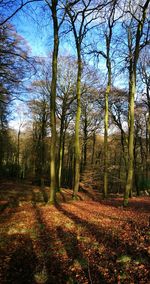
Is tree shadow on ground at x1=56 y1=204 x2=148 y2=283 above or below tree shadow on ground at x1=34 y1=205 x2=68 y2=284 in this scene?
above

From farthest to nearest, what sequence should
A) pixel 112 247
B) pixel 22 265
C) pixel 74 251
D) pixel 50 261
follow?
pixel 112 247 < pixel 74 251 < pixel 50 261 < pixel 22 265

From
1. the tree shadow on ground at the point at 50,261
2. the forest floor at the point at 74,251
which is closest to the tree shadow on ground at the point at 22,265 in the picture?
the forest floor at the point at 74,251

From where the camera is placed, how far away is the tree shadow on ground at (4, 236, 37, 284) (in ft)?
14.5

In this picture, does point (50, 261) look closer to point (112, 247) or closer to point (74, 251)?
point (74, 251)

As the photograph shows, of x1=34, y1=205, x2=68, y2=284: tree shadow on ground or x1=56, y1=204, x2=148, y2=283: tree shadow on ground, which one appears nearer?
x1=34, y1=205, x2=68, y2=284: tree shadow on ground

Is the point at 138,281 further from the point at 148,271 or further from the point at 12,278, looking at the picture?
the point at 12,278

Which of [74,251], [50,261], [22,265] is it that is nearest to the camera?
[22,265]

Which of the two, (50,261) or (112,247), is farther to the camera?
(112,247)

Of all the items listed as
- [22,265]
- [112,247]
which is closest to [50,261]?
[22,265]

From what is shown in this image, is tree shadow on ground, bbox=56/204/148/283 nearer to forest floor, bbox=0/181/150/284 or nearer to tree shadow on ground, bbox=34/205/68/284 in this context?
forest floor, bbox=0/181/150/284

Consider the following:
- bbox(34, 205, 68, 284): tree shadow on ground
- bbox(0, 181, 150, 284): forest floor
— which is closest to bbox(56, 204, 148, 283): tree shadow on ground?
bbox(0, 181, 150, 284): forest floor

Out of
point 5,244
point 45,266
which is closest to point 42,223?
point 5,244

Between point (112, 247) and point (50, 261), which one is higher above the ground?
point (112, 247)

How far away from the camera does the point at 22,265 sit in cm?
495
